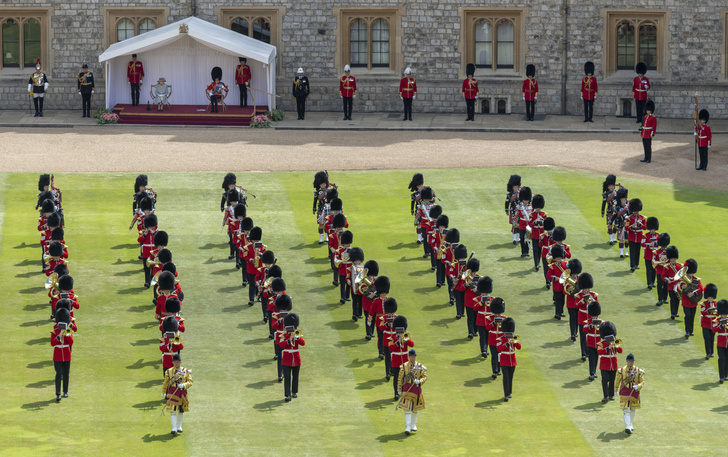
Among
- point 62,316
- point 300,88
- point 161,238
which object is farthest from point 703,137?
point 62,316

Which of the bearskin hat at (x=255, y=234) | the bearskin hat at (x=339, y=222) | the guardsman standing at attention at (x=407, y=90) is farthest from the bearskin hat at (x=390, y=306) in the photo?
the guardsman standing at attention at (x=407, y=90)

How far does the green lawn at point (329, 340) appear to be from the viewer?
19859 millimetres

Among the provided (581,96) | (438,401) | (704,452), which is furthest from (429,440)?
(581,96)

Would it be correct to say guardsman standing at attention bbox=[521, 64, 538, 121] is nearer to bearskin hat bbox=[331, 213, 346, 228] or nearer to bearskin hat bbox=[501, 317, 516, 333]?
bearskin hat bbox=[331, 213, 346, 228]

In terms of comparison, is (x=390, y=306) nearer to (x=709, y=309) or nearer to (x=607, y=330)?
(x=607, y=330)

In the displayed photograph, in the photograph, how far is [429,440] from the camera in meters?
19.8

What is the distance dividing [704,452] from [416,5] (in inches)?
1029

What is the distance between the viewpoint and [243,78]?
140ft

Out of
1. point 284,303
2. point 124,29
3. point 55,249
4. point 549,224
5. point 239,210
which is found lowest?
point 284,303

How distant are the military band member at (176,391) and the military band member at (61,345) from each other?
194cm

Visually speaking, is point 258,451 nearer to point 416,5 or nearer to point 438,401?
point 438,401

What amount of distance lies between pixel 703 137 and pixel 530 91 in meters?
8.18

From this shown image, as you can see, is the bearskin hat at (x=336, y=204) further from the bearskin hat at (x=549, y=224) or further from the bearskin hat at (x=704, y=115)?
the bearskin hat at (x=704, y=115)

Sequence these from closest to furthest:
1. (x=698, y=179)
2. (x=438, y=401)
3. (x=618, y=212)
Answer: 1. (x=438, y=401)
2. (x=618, y=212)
3. (x=698, y=179)
